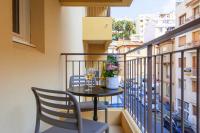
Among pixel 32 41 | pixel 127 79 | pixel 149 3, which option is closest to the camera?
pixel 32 41

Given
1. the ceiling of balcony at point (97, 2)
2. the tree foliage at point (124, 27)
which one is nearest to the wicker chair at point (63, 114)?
the ceiling of balcony at point (97, 2)

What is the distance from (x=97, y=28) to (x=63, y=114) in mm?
5676

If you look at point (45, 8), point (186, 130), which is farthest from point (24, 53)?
point (186, 130)

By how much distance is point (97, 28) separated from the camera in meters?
6.99

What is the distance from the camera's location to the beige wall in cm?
149

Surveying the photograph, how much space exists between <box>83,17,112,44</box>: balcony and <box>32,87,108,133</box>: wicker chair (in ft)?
17.4

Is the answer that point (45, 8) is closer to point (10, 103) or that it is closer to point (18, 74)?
point (18, 74)

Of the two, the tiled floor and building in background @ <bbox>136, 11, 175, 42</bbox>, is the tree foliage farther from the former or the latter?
the tiled floor

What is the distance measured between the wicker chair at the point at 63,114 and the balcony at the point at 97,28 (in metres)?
5.30

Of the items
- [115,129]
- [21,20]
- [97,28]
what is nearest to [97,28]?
[97,28]

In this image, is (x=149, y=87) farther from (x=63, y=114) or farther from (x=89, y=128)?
(x=63, y=114)

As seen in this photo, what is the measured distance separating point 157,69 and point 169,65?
1.29 ft

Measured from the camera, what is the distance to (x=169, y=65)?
1.45m

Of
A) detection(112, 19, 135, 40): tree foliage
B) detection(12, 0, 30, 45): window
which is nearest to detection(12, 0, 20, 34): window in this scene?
detection(12, 0, 30, 45): window
